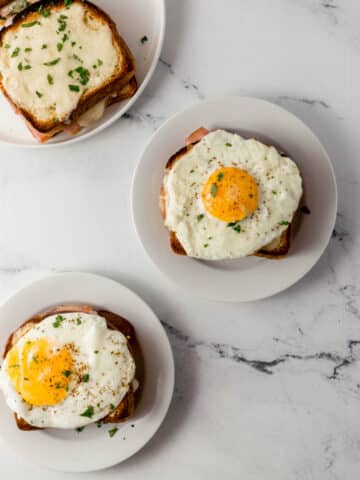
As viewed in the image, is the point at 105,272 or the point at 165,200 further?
the point at 105,272

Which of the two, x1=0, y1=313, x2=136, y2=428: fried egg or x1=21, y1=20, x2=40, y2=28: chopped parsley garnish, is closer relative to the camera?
x1=0, y1=313, x2=136, y2=428: fried egg

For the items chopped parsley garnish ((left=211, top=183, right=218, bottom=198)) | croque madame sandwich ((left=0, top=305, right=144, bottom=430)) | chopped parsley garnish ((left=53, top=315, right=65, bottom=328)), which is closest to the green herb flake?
croque madame sandwich ((left=0, top=305, right=144, bottom=430))

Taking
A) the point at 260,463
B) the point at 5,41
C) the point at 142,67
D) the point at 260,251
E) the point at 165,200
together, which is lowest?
the point at 260,463

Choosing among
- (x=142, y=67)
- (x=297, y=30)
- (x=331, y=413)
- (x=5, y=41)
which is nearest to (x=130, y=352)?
(x=331, y=413)

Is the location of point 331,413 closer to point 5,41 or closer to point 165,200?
point 165,200

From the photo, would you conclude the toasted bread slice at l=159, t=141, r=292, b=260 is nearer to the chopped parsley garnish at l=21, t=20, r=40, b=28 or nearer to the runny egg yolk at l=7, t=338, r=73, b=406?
the runny egg yolk at l=7, t=338, r=73, b=406

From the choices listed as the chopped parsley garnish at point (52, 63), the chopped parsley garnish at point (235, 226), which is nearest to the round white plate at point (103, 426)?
the chopped parsley garnish at point (235, 226)

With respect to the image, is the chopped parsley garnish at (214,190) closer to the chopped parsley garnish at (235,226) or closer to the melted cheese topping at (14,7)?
the chopped parsley garnish at (235,226)
